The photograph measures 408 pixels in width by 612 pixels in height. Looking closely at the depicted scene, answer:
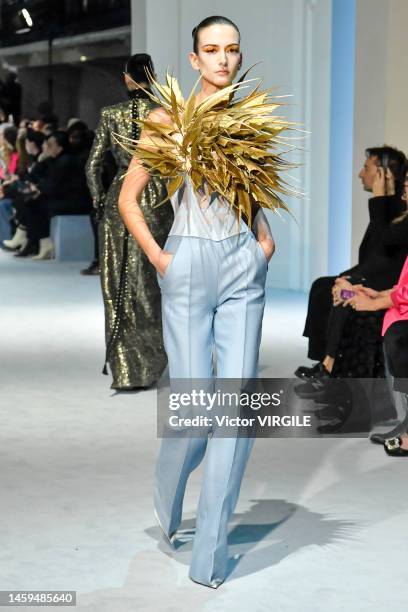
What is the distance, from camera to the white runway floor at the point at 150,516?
335 centimetres

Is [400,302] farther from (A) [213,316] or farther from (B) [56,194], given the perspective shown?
(B) [56,194]

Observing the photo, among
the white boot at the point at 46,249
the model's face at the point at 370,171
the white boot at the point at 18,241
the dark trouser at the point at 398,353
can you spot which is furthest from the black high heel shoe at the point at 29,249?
the dark trouser at the point at 398,353

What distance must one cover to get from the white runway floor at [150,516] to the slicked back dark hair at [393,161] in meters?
1.21

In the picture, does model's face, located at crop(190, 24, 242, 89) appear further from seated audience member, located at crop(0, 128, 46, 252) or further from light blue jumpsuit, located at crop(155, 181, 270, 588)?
seated audience member, located at crop(0, 128, 46, 252)

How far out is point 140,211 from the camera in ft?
11.2

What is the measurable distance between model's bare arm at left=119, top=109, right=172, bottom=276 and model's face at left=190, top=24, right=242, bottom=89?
0.18 metres

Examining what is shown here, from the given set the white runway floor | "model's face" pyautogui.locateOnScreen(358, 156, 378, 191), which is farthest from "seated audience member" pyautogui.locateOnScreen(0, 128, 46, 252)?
"model's face" pyautogui.locateOnScreen(358, 156, 378, 191)

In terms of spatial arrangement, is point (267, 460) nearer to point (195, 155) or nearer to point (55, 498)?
point (55, 498)

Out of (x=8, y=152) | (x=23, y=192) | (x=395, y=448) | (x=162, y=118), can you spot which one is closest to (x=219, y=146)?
(x=162, y=118)

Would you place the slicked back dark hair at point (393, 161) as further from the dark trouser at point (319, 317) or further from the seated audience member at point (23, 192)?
the seated audience member at point (23, 192)

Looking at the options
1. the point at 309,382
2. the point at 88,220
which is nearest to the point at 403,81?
the point at 309,382

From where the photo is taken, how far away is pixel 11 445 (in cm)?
503

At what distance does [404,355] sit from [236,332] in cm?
164

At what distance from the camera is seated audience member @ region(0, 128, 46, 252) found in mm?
13781
